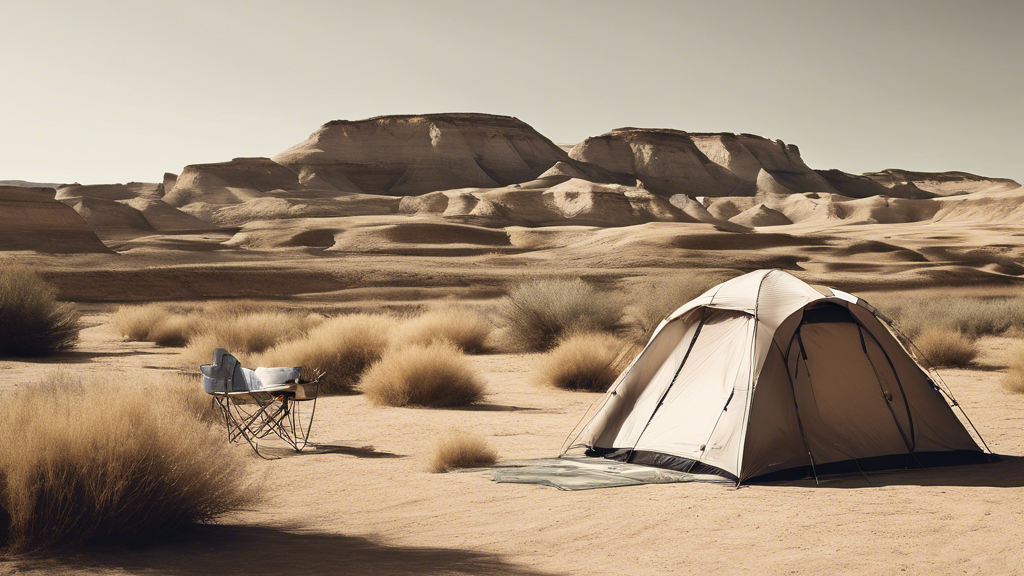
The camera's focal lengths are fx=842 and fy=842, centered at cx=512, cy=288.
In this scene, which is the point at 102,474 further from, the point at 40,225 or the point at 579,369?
the point at 40,225

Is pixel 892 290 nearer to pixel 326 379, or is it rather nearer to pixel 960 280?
pixel 960 280

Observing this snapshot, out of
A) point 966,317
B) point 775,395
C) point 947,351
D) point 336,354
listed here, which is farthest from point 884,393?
point 966,317

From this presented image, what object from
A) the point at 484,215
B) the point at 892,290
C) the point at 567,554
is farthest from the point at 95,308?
the point at 484,215

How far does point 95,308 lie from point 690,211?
93249 mm

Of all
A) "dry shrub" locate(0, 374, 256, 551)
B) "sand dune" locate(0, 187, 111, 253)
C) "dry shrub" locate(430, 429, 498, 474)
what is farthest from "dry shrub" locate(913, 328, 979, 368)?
"sand dune" locate(0, 187, 111, 253)

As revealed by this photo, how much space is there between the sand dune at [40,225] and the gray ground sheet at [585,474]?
48546mm

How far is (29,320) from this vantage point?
19.5m

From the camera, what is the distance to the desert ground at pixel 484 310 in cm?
586

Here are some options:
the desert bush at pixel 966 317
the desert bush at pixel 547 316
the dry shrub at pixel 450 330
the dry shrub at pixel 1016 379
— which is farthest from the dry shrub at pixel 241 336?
the desert bush at pixel 966 317

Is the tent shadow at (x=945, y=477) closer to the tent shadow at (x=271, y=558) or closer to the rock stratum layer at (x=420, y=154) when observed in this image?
the tent shadow at (x=271, y=558)

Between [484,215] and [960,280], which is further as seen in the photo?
[484,215]

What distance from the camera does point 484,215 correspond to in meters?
87.2

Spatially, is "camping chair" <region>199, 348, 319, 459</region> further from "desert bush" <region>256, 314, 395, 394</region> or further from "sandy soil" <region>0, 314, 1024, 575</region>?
"desert bush" <region>256, 314, 395, 394</region>

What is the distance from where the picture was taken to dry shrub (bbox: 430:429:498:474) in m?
9.06
